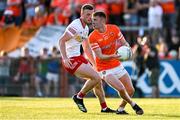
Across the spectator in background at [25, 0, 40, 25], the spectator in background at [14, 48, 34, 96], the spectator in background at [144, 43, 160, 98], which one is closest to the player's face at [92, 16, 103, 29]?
the spectator in background at [144, 43, 160, 98]

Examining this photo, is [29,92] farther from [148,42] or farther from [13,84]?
[148,42]

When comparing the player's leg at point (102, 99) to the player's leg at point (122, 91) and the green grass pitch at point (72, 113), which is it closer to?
the green grass pitch at point (72, 113)

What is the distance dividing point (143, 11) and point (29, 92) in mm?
5597

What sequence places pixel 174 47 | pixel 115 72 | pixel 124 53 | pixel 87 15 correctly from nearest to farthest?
pixel 124 53 < pixel 115 72 < pixel 87 15 < pixel 174 47

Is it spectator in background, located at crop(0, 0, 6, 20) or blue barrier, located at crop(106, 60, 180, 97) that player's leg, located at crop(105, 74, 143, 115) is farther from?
spectator in background, located at crop(0, 0, 6, 20)

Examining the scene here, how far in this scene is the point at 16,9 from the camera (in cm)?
3262

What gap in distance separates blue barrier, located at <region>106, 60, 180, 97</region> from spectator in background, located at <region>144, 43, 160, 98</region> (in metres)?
0.62

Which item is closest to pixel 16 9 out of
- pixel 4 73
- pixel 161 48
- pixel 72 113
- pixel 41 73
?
pixel 4 73

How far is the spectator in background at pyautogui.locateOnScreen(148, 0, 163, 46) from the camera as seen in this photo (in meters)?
29.7

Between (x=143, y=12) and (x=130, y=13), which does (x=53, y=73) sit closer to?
(x=130, y=13)

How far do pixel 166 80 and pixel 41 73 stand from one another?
4.90 meters

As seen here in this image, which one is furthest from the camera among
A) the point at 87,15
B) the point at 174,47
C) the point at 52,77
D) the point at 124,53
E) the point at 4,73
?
the point at 4,73

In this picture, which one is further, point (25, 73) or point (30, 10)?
point (30, 10)

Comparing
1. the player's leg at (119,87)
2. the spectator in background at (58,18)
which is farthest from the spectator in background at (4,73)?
the player's leg at (119,87)
